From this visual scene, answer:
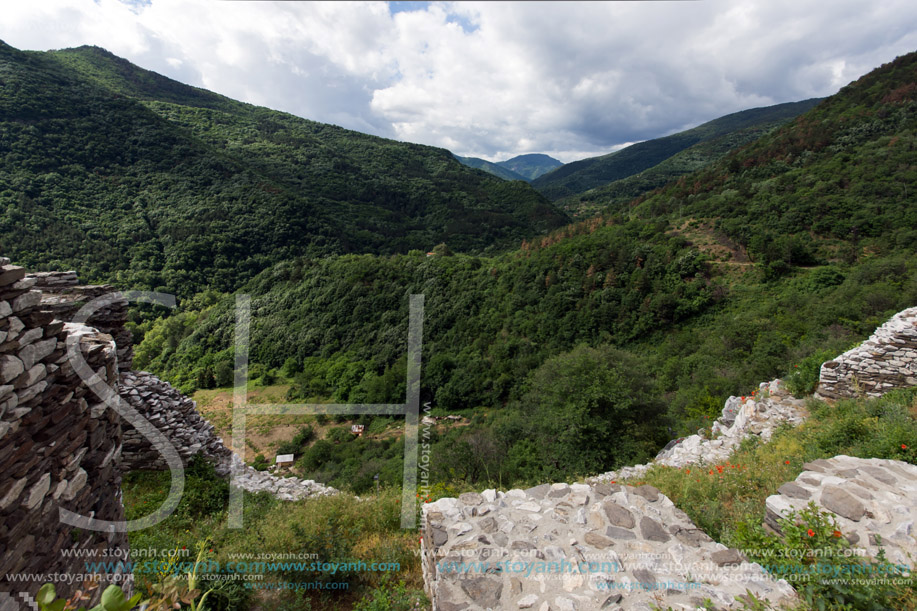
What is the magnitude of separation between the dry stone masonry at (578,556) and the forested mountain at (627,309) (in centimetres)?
588

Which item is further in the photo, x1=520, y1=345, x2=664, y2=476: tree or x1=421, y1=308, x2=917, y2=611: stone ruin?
x1=520, y1=345, x2=664, y2=476: tree

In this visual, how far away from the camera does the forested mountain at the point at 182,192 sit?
43.9m

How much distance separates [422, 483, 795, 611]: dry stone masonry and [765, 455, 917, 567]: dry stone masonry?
87cm

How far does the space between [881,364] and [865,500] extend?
4.86 m

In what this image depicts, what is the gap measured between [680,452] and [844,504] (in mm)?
4797

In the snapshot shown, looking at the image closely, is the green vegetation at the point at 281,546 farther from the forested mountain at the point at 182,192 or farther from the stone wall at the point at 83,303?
the forested mountain at the point at 182,192

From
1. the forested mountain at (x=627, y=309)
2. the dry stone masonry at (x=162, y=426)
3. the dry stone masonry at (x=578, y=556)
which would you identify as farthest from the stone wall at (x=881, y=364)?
the dry stone masonry at (x=162, y=426)

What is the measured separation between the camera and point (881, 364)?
6.27 metres

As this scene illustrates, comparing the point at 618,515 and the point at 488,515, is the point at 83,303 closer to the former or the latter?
the point at 488,515

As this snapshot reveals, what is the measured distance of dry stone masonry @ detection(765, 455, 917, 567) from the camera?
2918 millimetres

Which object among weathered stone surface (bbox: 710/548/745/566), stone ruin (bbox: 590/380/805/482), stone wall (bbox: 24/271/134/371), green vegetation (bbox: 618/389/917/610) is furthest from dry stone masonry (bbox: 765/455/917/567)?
stone wall (bbox: 24/271/134/371)

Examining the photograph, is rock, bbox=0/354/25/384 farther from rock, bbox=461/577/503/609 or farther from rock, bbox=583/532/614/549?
rock, bbox=583/532/614/549

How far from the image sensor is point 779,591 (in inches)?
104

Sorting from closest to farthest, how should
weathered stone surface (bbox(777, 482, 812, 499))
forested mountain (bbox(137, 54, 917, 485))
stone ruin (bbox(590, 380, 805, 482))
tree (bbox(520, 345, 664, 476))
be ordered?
weathered stone surface (bbox(777, 482, 812, 499))
stone ruin (bbox(590, 380, 805, 482))
tree (bbox(520, 345, 664, 476))
forested mountain (bbox(137, 54, 917, 485))
